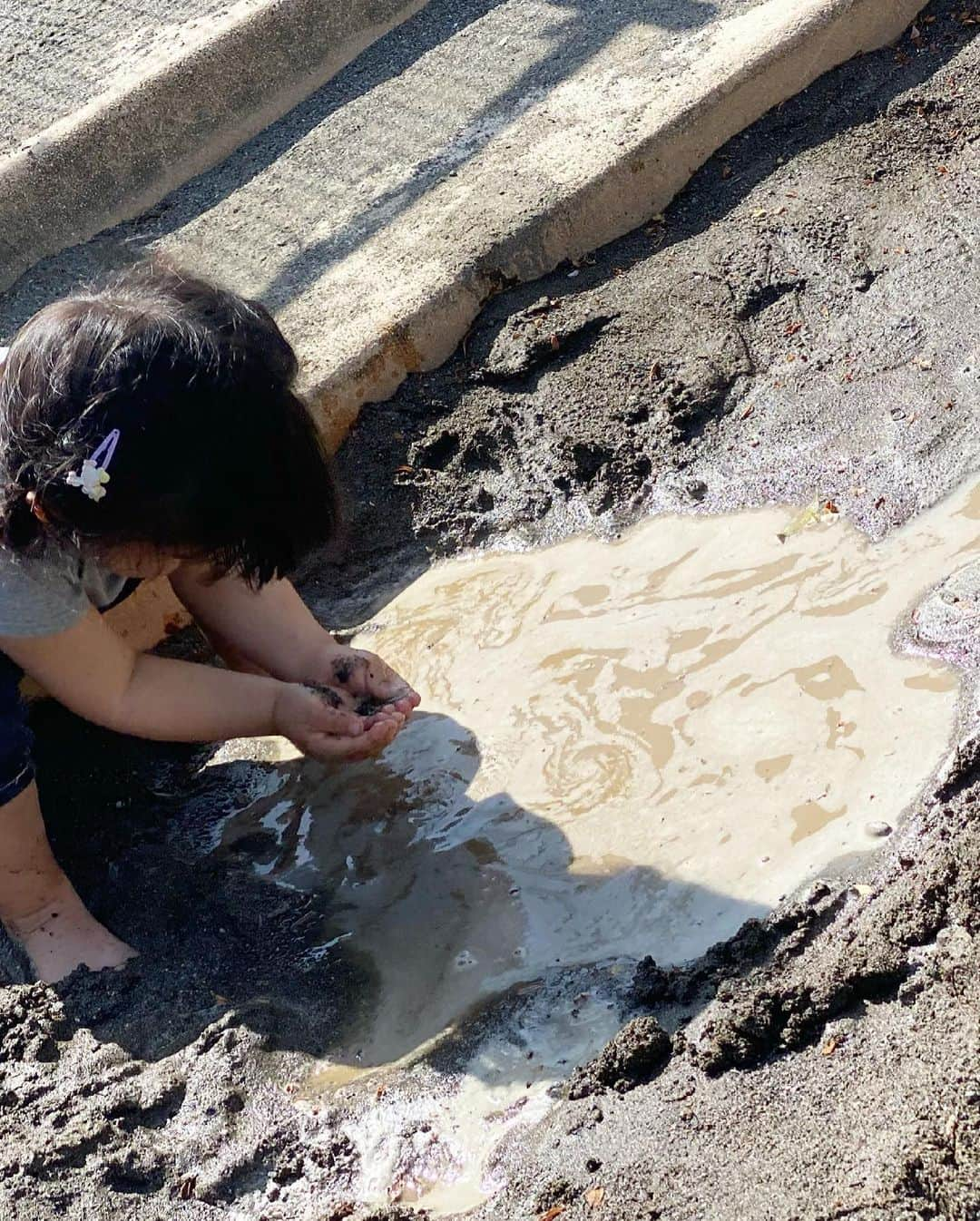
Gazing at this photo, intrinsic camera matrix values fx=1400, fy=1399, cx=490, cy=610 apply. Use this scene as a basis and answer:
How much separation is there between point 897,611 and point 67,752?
1.65m

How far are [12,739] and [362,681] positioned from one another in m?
0.63

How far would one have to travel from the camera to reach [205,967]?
92.7 inches

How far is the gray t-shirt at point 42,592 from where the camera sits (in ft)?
7.09

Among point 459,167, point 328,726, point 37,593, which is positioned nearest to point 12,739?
point 37,593

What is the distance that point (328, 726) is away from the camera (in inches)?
96.0

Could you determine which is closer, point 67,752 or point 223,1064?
point 223,1064

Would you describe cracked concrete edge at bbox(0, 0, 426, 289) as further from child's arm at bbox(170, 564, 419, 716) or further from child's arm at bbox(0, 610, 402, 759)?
child's arm at bbox(0, 610, 402, 759)

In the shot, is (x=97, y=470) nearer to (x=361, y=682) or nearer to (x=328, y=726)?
(x=328, y=726)

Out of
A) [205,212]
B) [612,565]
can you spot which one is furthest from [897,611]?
[205,212]

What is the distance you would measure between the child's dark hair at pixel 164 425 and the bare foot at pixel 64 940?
0.77 metres

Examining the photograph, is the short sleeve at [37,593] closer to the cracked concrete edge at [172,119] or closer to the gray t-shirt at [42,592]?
the gray t-shirt at [42,592]

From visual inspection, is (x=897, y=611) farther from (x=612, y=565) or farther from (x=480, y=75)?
(x=480, y=75)

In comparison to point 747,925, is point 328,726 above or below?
above

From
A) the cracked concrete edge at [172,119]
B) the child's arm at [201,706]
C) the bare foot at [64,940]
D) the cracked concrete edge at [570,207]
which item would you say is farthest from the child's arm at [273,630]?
the cracked concrete edge at [172,119]
